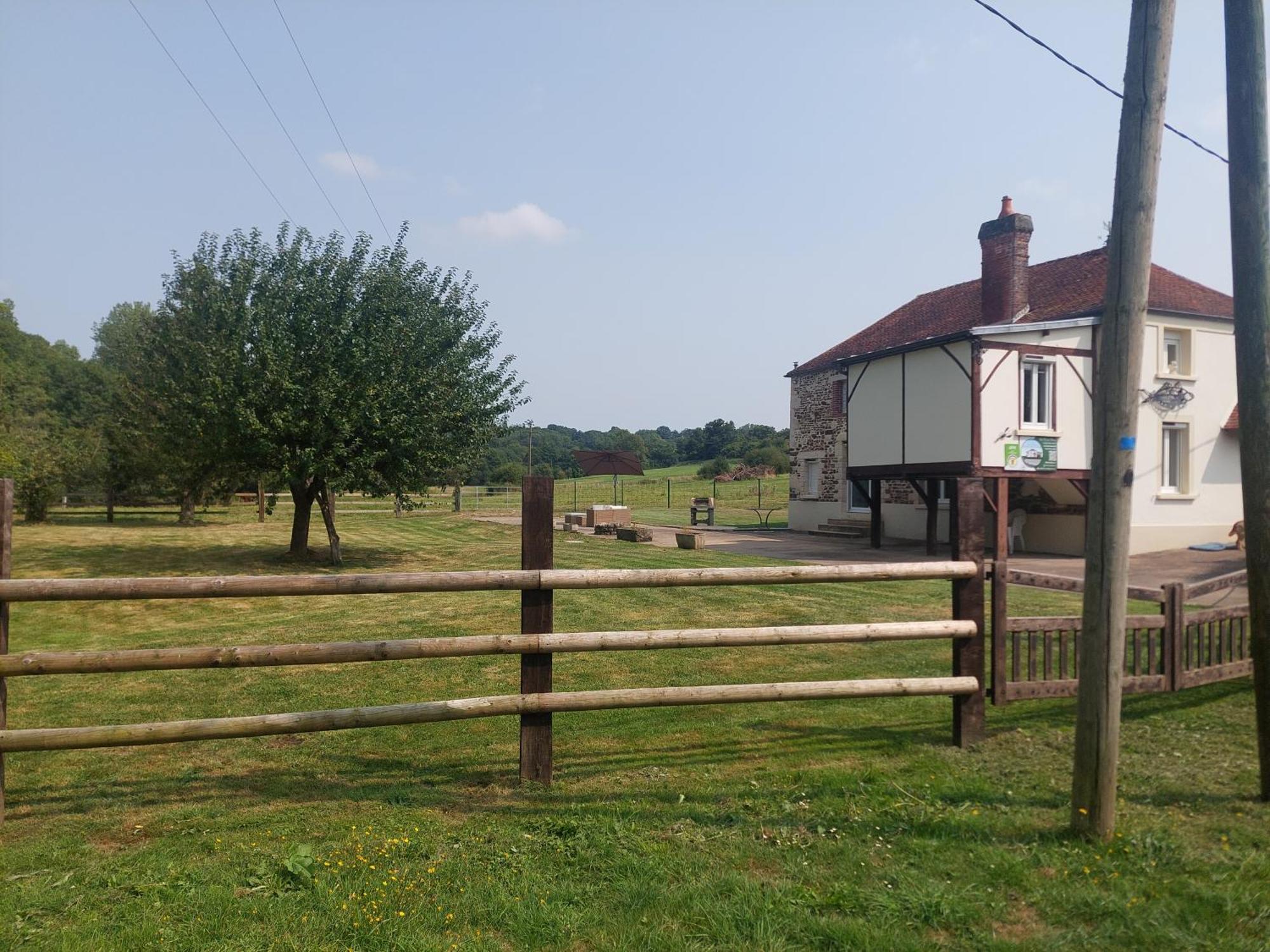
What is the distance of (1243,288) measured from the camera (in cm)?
455

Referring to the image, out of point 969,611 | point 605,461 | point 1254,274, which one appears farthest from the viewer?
point 605,461

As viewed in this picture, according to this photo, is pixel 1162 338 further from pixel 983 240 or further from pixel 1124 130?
pixel 1124 130

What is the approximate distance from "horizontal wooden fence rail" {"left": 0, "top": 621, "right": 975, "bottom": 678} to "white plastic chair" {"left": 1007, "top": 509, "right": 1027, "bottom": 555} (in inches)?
698

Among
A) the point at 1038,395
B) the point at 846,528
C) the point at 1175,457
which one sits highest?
the point at 1038,395

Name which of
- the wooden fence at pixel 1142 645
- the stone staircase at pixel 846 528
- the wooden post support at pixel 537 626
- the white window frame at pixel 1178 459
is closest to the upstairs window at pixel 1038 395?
the white window frame at pixel 1178 459

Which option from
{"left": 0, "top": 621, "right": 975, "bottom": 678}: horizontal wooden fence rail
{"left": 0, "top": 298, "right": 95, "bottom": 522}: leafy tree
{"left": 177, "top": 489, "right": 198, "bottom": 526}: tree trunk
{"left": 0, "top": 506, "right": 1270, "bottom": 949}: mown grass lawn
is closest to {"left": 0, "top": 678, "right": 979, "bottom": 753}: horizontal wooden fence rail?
{"left": 0, "top": 621, "right": 975, "bottom": 678}: horizontal wooden fence rail

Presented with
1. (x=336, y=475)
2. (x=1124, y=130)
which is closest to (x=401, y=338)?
(x=336, y=475)

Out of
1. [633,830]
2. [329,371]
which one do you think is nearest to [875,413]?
[329,371]

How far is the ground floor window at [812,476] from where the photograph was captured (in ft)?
97.2

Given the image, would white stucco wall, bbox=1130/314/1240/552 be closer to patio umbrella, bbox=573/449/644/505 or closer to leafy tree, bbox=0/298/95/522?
patio umbrella, bbox=573/449/644/505

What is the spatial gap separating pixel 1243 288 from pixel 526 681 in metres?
4.31

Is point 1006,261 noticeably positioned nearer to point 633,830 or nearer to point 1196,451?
point 1196,451

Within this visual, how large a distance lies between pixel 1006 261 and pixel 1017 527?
6.47m

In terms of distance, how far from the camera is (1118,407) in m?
4.01
